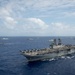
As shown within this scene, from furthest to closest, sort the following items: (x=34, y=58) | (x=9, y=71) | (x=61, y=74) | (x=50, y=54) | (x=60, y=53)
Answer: (x=60, y=53) < (x=50, y=54) < (x=34, y=58) < (x=9, y=71) < (x=61, y=74)

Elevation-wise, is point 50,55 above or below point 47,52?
below

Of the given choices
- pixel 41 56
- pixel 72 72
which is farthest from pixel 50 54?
pixel 72 72

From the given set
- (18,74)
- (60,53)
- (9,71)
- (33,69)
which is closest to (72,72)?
(33,69)

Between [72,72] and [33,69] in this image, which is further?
[33,69]

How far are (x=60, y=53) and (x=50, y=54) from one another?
35.6 ft

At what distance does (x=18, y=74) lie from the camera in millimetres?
64875

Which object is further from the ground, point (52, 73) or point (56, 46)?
point (56, 46)

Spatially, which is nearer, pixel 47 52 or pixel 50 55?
pixel 47 52

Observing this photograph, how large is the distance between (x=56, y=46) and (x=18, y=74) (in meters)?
48.1

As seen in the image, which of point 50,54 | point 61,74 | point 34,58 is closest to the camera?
point 61,74

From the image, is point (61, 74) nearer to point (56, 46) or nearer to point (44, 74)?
point (44, 74)

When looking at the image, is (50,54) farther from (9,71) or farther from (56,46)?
(9,71)

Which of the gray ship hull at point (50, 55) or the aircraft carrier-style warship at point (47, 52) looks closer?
the gray ship hull at point (50, 55)

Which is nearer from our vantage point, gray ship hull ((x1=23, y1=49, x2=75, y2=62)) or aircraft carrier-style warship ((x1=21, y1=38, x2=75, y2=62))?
gray ship hull ((x1=23, y1=49, x2=75, y2=62))
